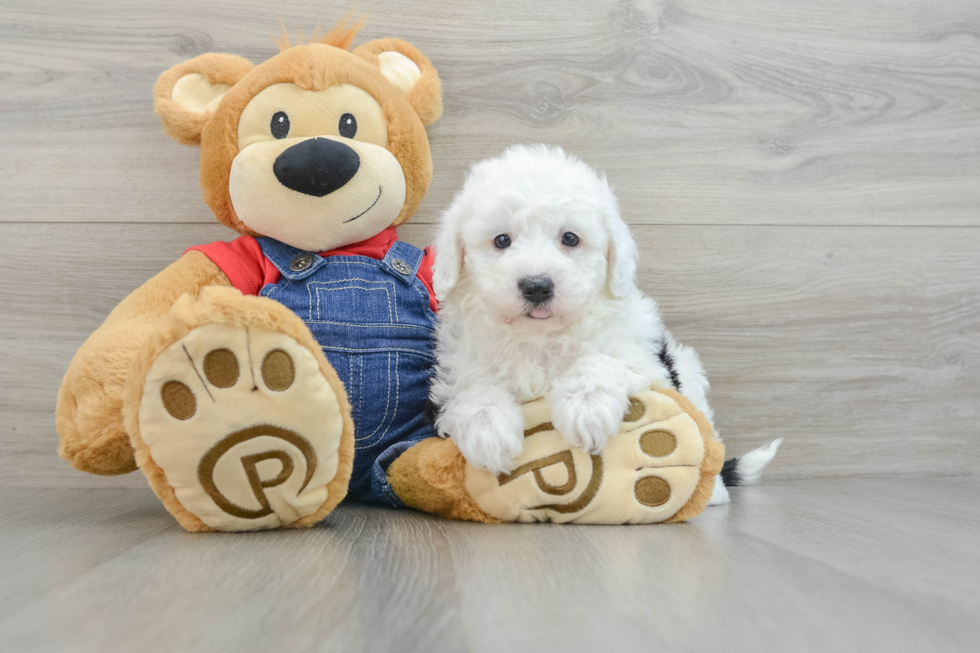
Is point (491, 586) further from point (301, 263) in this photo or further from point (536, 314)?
point (301, 263)

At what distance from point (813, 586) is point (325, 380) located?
0.66m

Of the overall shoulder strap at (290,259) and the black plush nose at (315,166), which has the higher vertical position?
the black plush nose at (315,166)

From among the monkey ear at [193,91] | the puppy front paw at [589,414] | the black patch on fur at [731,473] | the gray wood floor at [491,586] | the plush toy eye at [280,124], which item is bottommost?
the black patch on fur at [731,473]

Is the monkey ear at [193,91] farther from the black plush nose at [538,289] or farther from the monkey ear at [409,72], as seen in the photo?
the black plush nose at [538,289]

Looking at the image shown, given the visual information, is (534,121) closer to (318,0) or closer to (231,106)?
(318,0)

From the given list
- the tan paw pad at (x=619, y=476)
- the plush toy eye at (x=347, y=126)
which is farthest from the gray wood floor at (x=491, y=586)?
the plush toy eye at (x=347, y=126)

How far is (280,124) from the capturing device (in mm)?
1241

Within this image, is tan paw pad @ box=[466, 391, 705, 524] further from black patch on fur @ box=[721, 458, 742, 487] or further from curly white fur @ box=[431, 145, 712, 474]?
black patch on fur @ box=[721, 458, 742, 487]

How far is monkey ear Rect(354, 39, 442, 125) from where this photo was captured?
4.65 ft

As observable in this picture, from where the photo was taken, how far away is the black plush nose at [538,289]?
106 centimetres

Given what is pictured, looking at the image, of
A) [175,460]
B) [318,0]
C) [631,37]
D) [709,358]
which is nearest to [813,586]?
[175,460]

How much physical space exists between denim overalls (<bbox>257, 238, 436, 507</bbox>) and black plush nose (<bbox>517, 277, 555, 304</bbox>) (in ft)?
1.03

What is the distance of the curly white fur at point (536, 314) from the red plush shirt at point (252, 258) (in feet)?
0.55

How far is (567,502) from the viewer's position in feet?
3.45
